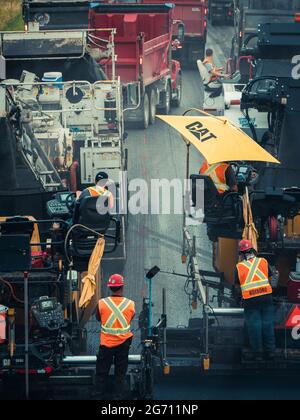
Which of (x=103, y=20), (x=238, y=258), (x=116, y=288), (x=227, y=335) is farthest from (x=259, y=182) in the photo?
(x=103, y=20)

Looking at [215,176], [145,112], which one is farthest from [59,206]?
[145,112]

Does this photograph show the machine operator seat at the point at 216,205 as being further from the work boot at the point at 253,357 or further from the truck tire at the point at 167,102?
the truck tire at the point at 167,102

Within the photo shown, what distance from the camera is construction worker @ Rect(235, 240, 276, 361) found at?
14.9 m

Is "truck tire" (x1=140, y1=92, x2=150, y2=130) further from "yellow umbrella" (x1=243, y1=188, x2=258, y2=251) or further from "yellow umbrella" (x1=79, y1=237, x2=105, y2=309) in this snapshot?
"yellow umbrella" (x1=79, y1=237, x2=105, y2=309)

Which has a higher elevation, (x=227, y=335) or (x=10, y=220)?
(x=10, y=220)

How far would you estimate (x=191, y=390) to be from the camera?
14734 millimetres

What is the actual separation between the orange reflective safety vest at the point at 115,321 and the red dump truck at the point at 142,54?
39.4ft

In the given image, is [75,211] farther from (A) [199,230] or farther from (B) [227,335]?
(A) [199,230]

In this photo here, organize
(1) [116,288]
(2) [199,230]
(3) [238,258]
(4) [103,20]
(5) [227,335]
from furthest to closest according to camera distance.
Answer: (4) [103,20], (2) [199,230], (3) [238,258], (5) [227,335], (1) [116,288]

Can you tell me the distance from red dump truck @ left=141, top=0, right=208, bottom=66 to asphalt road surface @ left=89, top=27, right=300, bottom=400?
2.06ft

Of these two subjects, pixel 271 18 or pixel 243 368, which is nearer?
pixel 243 368

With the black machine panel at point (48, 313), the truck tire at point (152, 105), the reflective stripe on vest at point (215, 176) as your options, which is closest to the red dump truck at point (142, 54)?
the truck tire at point (152, 105)

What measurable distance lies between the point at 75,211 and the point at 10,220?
33.9 inches

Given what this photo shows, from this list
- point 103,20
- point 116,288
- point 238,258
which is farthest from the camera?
point 103,20
